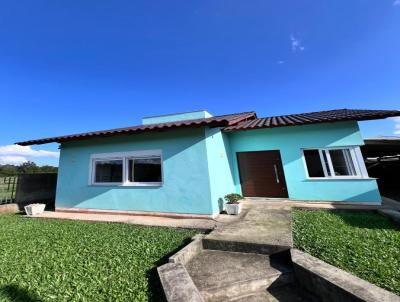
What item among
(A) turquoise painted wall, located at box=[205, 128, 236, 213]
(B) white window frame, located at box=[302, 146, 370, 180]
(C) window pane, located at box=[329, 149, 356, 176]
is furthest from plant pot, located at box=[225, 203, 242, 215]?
(C) window pane, located at box=[329, 149, 356, 176]

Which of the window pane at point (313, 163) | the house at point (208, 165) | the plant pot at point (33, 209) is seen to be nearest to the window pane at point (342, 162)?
the house at point (208, 165)

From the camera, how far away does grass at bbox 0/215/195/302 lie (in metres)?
3.15

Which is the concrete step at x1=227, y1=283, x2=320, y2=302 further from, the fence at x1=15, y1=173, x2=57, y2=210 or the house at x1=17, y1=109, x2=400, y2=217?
the fence at x1=15, y1=173, x2=57, y2=210

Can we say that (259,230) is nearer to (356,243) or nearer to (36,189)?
(356,243)

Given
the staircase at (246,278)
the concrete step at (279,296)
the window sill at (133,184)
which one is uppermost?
the window sill at (133,184)

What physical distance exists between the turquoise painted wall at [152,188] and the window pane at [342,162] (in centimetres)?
621

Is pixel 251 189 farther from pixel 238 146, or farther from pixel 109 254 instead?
pixel 109 254

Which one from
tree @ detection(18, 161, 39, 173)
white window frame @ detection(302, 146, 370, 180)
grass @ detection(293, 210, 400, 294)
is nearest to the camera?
grass @ detection(293, 210, 400, 294)

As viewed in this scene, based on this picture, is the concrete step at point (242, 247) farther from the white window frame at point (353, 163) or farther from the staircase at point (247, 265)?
the white window frame at point (353, 163)

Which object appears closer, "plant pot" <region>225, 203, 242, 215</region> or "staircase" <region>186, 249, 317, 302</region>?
"staircase" <region>186, 249, 317, 302</region>

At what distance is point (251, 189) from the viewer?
1018 centimetres

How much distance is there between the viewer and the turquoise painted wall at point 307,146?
822 cm

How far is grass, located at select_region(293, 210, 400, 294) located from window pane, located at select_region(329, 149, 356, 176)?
7.00 ft

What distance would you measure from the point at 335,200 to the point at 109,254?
362 inches
